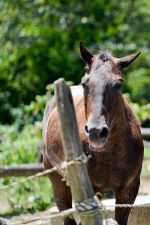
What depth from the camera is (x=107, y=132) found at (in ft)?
16.6

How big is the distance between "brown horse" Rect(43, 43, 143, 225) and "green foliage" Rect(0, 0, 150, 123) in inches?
430

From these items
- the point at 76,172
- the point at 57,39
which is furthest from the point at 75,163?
the point at 57,39

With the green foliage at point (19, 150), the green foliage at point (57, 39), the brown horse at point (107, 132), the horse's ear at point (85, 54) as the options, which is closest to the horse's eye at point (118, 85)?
the brown horse at point (107, 132)

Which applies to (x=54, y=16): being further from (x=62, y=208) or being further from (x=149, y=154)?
→ (x=62, y=208)

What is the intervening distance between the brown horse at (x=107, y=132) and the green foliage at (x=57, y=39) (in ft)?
35.8

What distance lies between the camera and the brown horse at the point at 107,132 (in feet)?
16.9

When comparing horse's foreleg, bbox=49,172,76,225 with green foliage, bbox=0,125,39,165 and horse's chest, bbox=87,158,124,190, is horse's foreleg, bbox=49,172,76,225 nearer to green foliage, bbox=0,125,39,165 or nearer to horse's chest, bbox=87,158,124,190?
horse's chest, bbox=87,158,124,190

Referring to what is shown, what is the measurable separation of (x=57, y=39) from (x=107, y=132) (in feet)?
44.5

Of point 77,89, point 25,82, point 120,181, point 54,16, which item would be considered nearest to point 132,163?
point 120,181

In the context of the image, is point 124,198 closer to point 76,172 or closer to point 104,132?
Answer: point 104,132

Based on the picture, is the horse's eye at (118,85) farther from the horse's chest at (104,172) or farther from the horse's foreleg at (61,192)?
the horse's foreleg at (61,192)

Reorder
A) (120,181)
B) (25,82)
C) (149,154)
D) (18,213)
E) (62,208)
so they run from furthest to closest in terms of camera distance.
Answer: (25,82) → (149,154) → (18,213) → (62,208) → (120,181)

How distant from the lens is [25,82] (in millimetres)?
17422

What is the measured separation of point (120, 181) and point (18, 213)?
519cm
